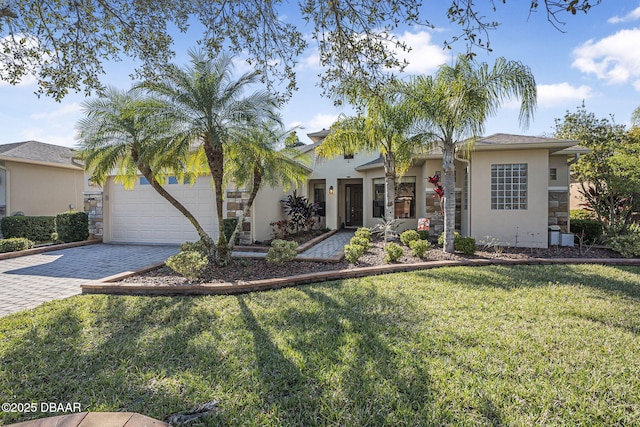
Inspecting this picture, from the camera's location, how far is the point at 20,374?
123 inches

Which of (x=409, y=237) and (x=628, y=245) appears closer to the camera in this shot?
(x=628, y=245)

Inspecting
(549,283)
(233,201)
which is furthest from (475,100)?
(233,201)

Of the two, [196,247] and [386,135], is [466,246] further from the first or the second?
[196,247]

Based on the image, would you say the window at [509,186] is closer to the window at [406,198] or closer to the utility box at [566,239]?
the utility box at [566,239]

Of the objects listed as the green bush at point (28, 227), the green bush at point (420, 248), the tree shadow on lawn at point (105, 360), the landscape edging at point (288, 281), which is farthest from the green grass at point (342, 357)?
the green bush at point (28, 227)

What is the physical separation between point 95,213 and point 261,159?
8810 mm

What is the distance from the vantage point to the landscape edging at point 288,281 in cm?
584

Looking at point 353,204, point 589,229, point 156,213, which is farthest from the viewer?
point 353,204

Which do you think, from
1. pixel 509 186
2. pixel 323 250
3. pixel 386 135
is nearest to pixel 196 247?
pixel 323 250

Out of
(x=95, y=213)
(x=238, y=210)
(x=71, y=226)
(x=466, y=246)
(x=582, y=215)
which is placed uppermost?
(x=238, y=210)

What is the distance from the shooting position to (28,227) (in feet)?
40.4

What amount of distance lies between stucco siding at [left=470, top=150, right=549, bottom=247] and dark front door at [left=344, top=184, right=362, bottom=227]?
7875 mm

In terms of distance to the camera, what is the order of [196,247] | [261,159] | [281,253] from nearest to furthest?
[261,159] → [281,253] → [196,247]

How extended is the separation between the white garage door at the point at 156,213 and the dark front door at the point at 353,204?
864cm
